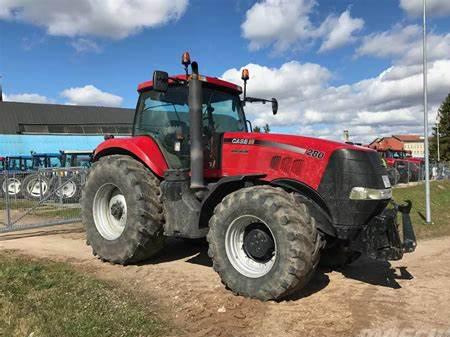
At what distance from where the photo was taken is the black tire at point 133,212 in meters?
6.45

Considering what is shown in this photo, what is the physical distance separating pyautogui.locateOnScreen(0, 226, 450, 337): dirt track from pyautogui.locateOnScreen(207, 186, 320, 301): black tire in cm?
17

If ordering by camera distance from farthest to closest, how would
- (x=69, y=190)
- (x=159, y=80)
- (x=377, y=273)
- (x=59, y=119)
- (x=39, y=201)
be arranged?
(x=59, y=119) < (x=69, y=190) < (x=39, y=201) < (x=377, y=273) < (x=159, y=80)

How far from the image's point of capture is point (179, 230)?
628cm

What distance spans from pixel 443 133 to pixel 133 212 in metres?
67.9

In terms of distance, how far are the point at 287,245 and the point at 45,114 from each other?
1857 inches

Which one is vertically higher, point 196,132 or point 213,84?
point 213,84

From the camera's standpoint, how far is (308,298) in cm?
533

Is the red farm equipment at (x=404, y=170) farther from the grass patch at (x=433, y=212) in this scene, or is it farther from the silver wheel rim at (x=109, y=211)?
the silver wheel rim at (x=109, y=211)

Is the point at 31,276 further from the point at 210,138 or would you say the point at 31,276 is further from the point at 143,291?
the point at 210,138

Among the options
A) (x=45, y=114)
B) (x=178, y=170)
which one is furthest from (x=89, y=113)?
(x=178, y=170)

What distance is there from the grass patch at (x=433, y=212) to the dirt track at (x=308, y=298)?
2911 millimetres

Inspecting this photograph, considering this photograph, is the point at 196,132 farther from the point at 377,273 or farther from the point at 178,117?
the point at 377,273

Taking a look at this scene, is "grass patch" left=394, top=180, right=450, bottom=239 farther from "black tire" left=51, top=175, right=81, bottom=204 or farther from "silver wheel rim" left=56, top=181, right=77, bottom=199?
"silver wheel rim" left=56, top=181, right=77, bottom=199

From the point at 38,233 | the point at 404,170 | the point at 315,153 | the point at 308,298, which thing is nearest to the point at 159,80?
Answer: the point at 315,153
